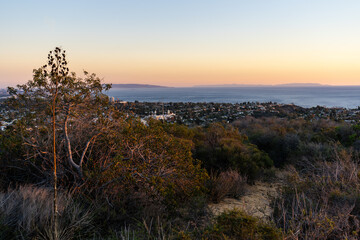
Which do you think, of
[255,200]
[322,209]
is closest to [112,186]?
[322,209]

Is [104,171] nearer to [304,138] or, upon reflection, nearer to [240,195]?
[240,195]

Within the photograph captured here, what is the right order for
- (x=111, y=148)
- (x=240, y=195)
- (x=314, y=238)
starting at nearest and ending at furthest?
(x=314, y=238) → (x=111, y=148) → (x=240, y=195)

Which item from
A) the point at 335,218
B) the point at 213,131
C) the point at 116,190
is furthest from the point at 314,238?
the point at 213,131

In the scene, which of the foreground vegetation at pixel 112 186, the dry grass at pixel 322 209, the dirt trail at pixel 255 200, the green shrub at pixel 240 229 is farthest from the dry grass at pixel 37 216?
the dry grass at pixel 322 209

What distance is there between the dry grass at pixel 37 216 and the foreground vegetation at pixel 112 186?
0.02 m

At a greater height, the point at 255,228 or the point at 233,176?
the point at 255,228

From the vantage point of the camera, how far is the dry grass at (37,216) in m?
3.89

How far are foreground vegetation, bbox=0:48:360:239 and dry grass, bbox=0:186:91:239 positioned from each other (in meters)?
0.02

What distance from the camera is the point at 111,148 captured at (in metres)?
5.69

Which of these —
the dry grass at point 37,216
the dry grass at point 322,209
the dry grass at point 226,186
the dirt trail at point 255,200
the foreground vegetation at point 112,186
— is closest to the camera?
the dry grass at point 322,209

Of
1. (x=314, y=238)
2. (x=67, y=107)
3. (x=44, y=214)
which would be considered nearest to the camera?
(x=314, y=238)

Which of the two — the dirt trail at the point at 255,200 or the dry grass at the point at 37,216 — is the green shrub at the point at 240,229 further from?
the dry grass at the point at 37,216

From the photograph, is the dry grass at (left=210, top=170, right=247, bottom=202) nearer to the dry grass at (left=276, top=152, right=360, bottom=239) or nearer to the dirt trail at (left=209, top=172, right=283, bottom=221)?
the dirt trail at (left=209, top=172, right=283, bottom=221)

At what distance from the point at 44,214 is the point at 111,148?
1900 millimetres
